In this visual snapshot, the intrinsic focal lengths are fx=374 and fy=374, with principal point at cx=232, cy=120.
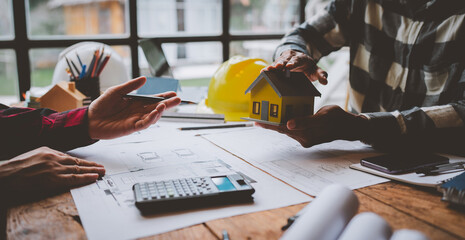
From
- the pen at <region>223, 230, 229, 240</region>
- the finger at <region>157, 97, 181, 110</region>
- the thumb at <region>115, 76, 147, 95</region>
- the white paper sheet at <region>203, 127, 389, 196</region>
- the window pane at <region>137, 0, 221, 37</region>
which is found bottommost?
the white paper sheet at <region>203, 127, 389, 196</region>

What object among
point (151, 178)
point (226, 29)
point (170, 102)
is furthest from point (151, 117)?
A: point (226, 29)

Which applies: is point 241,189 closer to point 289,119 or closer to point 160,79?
point 289,119

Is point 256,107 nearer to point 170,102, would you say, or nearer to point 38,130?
point 170,102

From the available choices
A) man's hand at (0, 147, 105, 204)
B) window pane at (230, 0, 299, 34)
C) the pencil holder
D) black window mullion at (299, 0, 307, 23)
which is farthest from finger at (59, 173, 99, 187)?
Answer: black window mullion at (299, 0, 307, 23)

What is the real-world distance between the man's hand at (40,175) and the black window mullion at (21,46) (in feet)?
4.63

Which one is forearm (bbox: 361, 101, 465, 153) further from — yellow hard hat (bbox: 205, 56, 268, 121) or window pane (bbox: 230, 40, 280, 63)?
window pane (bbox: 230, 40, 280, 63)

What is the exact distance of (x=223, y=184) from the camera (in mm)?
722

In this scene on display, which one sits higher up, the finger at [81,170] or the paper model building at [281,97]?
the paper model building at [281,97]

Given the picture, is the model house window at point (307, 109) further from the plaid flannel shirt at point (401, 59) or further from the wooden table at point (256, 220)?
→ the wooden table at point (256, 220)

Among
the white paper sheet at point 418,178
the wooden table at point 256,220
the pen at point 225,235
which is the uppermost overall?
the white paper sheet at point 418,178

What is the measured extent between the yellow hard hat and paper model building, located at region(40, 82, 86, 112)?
1.71 feet

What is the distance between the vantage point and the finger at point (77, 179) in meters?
0.75

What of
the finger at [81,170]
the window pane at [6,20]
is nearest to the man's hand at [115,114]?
the finger at [81,170]

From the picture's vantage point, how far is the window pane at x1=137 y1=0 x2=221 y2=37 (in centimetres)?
293
